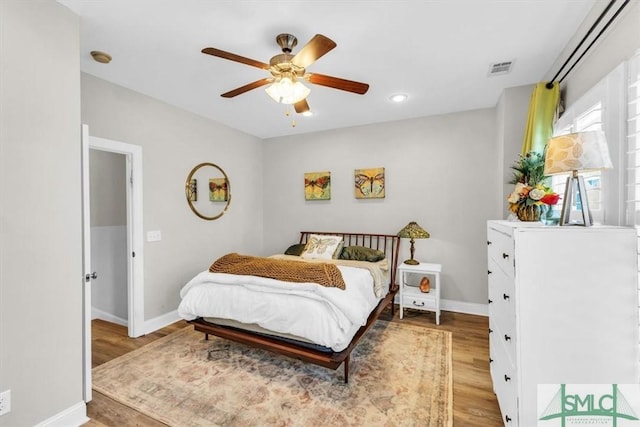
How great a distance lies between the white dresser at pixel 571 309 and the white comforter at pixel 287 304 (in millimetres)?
1178

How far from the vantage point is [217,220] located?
4270 millimetres

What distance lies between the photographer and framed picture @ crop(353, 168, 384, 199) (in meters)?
4.27

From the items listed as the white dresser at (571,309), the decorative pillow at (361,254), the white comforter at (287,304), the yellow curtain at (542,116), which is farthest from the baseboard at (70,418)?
the yellow curtain at (542,116)

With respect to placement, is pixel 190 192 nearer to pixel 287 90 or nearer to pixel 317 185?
pixel 317 185

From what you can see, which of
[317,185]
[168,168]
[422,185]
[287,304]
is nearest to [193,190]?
[168,168]

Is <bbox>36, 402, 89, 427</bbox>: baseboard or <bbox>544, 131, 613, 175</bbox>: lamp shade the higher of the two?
<bbox>544, 131, 613, 175</bbox>: lamp shade

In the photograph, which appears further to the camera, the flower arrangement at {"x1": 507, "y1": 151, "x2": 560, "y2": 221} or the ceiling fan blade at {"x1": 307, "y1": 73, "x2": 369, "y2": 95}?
the ceiling fan blade at {"x1": 307, "y1": 73, "x2": 369, "y2": 95}

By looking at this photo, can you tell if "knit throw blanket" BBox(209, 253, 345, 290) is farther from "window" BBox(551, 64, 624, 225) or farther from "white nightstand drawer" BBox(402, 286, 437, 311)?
"window" BBox(551, 64, 624, 225)

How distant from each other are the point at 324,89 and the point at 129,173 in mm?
2420

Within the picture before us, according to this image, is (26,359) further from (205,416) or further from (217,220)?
(217,220)

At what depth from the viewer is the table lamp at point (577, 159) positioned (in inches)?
54.2

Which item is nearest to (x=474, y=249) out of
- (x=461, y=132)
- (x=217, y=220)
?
(x=461, y=132)

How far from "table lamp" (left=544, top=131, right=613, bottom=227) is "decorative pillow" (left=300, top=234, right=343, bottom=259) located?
2820 millimetres

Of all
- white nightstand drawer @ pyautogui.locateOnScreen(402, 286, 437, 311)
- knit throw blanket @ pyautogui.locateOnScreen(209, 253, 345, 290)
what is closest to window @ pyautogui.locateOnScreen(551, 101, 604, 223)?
knit throw blanket @ pyautogui.locateOnScreen(209, 253, 345, 290)
